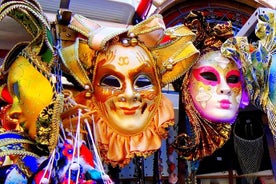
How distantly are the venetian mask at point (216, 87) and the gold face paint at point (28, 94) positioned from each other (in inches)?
26.2

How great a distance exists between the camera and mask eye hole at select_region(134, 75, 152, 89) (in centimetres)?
155

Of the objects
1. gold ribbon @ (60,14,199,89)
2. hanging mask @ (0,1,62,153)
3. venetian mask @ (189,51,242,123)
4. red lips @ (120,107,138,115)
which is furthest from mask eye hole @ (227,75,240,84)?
hanging mask @ (0,1,62,153)

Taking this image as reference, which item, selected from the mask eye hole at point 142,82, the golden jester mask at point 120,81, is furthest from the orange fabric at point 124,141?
the mask eye hole at point 142,82

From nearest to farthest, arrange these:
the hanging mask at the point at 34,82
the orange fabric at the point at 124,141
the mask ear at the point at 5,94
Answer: the hanging mask at the point at 34,82
the mask ear at the point at 5,94
the orange fabric at the point at 124,141

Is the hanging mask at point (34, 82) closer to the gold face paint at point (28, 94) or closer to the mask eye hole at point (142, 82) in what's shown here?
the gold face paint at point (28, 94)

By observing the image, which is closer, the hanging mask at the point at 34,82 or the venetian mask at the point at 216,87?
the hanging mask at the point at 34,82

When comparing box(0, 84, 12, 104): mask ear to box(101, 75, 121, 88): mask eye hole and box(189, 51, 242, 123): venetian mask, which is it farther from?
box(189, 51, 242, 123): venetian mask

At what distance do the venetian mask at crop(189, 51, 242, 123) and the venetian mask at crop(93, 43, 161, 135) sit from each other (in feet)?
0.76

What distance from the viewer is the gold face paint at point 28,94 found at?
3.92 ft

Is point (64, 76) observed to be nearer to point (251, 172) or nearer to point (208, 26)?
point (208, 26)

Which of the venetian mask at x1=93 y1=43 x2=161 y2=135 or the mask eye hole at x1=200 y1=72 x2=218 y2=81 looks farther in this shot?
the mask eye hole at x1=200 y1=72 x2=218 y2=81

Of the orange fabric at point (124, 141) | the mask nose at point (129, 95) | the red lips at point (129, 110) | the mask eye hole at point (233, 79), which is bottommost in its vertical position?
the orange fabric at point (124, 141)

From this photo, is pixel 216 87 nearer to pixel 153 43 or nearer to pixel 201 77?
pixel 201 77

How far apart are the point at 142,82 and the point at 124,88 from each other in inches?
3.2
